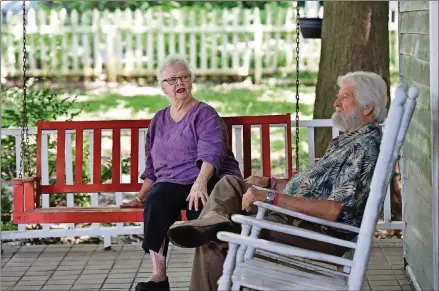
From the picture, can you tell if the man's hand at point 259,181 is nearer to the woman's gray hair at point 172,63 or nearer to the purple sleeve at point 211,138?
the purple sleeve at point 211,138

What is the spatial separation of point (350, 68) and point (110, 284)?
97.3 inches

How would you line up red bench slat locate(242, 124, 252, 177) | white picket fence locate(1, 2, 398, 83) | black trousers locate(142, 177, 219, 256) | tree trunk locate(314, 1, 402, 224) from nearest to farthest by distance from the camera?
black trousers locate(142, 177, 219, 256) < red bench slat locate(242, 124, 252, 177) < tree trunk locate(314, 1, 402, 224) < white picket fence locate(1, 2, 398, 83)

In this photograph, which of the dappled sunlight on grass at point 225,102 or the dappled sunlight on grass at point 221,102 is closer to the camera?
the dappled sunlight on grass at point 225,102

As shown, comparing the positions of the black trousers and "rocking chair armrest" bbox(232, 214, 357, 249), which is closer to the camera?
"rocking chair armrest" bbox(232, 214, 357, 249)

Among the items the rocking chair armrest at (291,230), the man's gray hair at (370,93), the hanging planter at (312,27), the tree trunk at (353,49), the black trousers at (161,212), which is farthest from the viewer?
the hanging planter at (312,27)

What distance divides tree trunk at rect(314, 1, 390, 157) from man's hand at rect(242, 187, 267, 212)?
2974 mm

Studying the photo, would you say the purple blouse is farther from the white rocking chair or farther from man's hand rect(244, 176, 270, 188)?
the white rocking chair

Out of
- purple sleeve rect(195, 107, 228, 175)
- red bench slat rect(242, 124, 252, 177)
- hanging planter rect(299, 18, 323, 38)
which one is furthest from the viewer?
hanging planter rect(299, 18, 323, 38)

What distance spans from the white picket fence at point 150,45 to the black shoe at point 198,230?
9.92 meters

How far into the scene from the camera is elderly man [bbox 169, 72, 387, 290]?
4.07 meters

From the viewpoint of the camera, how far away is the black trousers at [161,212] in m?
4.88

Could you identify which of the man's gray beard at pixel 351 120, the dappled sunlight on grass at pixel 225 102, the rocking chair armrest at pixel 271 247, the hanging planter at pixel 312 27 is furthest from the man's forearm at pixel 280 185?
the dappled sunlight on grass at pixel 225 102

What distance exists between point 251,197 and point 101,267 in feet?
6.67

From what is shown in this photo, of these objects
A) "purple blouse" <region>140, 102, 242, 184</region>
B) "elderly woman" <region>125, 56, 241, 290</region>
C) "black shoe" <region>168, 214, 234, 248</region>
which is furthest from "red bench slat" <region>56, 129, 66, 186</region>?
"black shoe" <region>168, 214, 234, 248</region>
